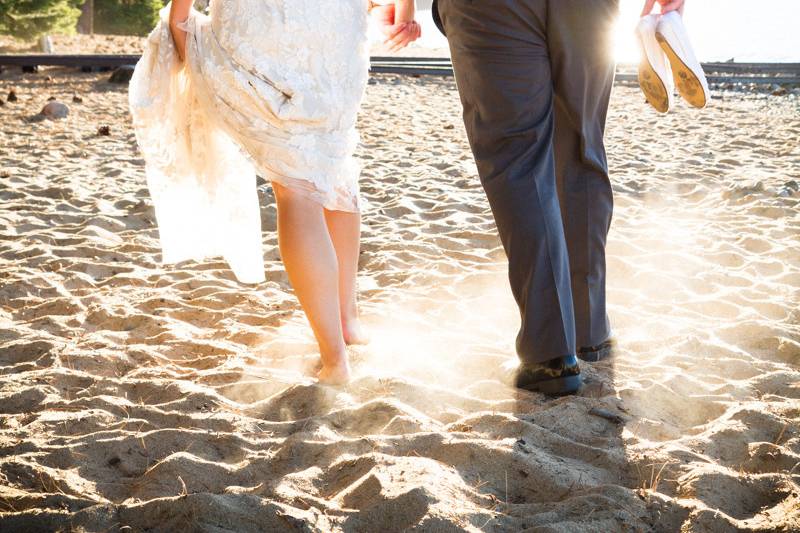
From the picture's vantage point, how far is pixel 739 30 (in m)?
40.5

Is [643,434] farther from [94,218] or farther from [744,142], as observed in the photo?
[744,142]

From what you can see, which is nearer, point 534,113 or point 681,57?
point 534,113

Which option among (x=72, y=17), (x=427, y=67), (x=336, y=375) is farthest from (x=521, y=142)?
(x=72, y=17)

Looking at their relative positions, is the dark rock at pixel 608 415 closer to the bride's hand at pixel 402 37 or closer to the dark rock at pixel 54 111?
the bride's hand at pixel 402 37

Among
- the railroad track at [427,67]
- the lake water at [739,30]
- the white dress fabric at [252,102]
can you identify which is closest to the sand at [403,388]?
the white dress fabric at [252,102]

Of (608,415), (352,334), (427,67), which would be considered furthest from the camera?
(427,67)

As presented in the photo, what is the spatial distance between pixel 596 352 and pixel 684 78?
921 mm

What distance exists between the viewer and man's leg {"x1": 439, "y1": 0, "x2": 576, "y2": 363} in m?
2.21

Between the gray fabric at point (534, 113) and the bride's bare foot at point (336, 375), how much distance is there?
543 mm

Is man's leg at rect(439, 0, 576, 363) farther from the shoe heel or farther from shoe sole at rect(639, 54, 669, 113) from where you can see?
shoe sole at rect(639, 54, 669, 113)

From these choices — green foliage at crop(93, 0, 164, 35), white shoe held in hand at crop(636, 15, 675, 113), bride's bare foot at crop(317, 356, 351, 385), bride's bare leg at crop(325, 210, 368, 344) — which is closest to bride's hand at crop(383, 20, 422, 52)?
bride's bare leg at crop(325, 210, 368, 344)

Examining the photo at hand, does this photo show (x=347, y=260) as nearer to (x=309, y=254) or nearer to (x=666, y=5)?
(x=309, y=254)

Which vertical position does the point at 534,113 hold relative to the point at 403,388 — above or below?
above

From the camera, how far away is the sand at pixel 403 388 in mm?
1812
